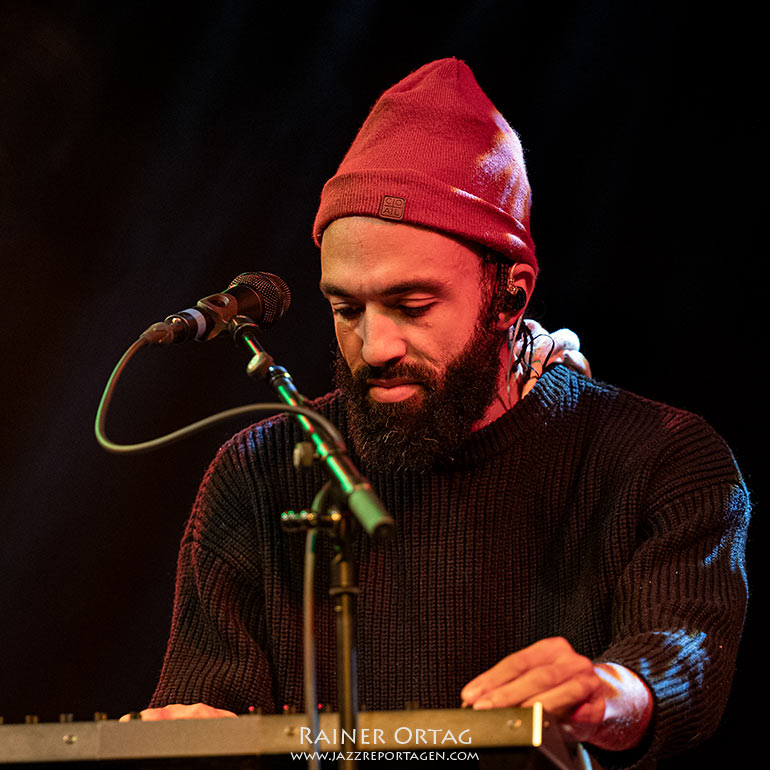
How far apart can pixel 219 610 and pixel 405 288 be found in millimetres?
881

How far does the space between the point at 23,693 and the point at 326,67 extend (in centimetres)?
243

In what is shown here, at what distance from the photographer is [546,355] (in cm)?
263

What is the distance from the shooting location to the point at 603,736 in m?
1.58

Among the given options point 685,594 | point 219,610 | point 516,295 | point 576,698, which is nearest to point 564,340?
point 516,295

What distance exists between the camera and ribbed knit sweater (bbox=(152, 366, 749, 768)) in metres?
2.20

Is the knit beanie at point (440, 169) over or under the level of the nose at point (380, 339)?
over

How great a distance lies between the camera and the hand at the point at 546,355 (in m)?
2.60

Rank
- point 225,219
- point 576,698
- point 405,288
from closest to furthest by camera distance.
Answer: point 576,698, point 405,288, point 225,219

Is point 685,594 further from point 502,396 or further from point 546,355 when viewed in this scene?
point 546,355

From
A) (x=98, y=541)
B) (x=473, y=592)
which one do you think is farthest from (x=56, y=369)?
(x=473, y=592)

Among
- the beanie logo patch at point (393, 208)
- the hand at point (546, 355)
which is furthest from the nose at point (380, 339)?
the hand at point (546, 355)

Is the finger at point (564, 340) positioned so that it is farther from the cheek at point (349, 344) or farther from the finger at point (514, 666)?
the finger at point (514, 666)

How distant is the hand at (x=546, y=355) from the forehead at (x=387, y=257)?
0.35 meters

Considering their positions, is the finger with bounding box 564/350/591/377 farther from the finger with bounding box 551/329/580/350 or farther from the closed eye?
the closed eye
